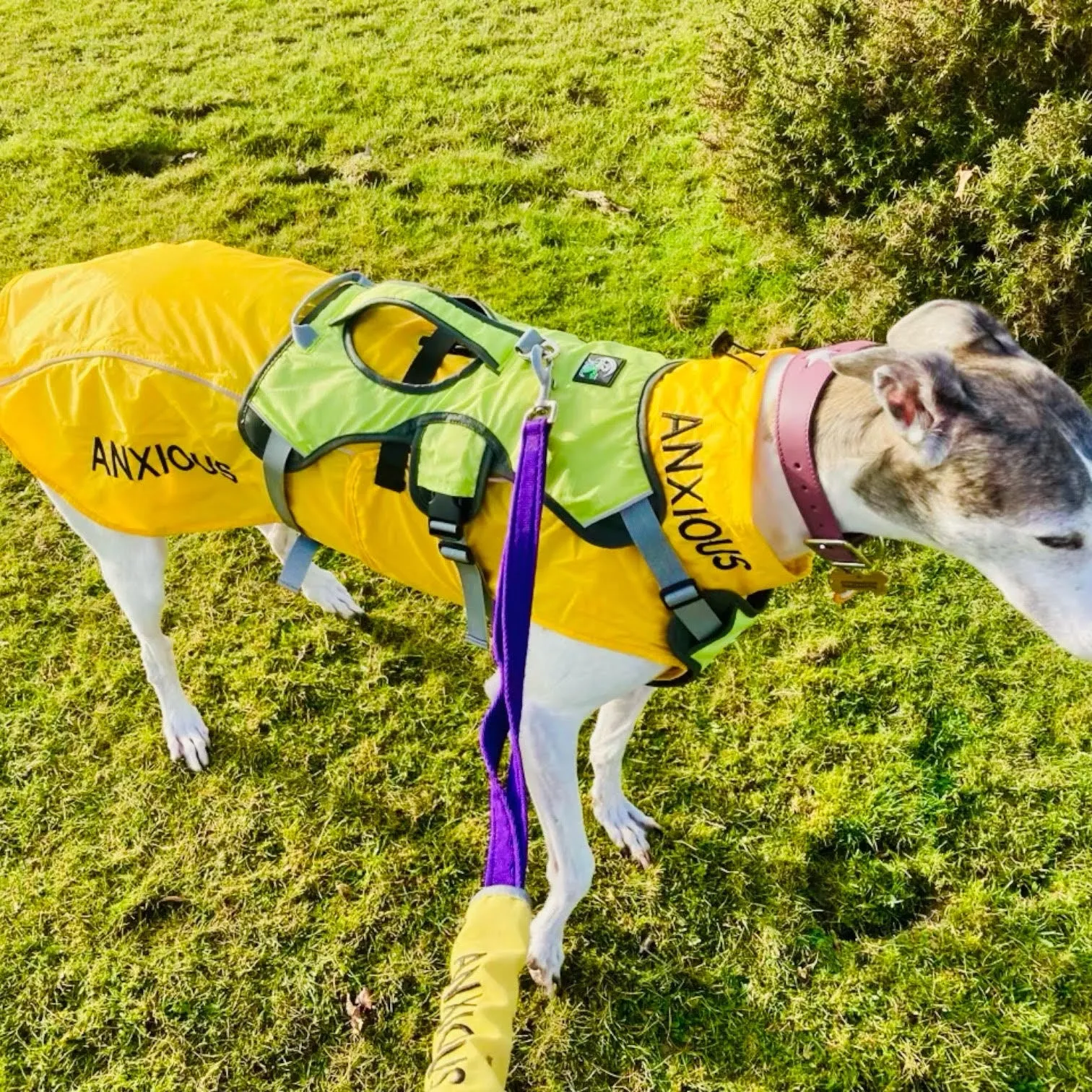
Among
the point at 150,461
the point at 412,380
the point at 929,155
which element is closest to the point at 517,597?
the point at 412,380

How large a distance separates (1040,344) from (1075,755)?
2.23 meters

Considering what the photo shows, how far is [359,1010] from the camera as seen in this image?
3.54 metres

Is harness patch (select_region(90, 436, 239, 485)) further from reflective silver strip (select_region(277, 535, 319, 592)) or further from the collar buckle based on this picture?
the collar buckle

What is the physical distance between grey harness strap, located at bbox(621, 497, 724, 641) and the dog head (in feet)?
1.74

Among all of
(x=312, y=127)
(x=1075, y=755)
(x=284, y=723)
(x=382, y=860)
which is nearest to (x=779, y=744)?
(x=1075, y=755)

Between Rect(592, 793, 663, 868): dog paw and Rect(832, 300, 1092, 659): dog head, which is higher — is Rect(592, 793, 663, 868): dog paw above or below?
below

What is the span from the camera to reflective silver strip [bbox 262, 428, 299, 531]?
3.05 metres

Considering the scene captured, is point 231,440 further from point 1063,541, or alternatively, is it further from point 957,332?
point 1063,541

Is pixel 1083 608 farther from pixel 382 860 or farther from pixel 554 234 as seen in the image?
pixel 554 234

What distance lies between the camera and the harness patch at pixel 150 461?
325cm

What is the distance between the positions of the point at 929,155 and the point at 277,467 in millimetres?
4086

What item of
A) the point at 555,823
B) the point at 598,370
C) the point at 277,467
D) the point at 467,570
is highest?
the point at 598,370

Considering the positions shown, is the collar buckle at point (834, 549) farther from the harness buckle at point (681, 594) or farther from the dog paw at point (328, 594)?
the dog paw at point (328, 594)

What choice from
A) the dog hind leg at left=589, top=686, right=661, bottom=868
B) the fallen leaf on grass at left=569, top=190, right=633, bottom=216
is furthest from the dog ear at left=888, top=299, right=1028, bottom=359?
the fallen leaf on grass at left=569, top=190, right=633, bottom=216
